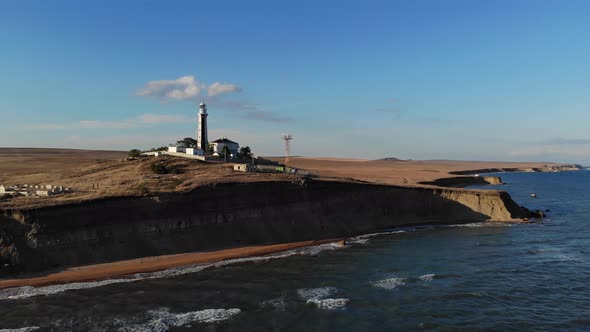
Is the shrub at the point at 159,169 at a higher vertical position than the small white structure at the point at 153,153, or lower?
lower

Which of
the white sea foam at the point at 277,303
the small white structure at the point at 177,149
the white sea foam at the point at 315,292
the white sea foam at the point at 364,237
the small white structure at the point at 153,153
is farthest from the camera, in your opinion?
the small white structure at the point at 177,149

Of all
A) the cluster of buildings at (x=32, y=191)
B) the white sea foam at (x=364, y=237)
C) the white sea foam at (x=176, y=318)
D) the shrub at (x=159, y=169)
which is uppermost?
the shrub at (x=159, y=169)

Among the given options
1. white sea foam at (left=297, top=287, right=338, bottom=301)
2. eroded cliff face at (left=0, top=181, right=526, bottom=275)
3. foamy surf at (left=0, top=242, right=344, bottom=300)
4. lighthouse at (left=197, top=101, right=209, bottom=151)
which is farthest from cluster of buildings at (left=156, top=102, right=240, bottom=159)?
white sea foam at (left=297, top=287, right=338, bottom=301)

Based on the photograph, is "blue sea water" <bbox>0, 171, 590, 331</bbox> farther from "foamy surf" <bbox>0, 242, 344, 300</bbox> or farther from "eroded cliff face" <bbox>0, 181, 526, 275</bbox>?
"eroded cliff face" <bbox>0, 181, 526, 275</bbox>

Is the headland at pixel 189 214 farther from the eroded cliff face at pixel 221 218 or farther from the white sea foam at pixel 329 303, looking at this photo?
the white sea foam at pixel 329 303

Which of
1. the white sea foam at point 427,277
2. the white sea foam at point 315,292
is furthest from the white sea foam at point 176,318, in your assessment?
the white sea foam at point 427,277

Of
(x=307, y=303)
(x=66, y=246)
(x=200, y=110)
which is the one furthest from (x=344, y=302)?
(x=200, y=110)

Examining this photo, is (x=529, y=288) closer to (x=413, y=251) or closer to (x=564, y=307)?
(x=564, y=307)
